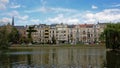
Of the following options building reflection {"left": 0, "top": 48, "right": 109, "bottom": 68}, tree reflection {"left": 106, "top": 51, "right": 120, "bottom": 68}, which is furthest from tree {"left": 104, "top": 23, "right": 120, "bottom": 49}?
tree reflection {"left": 106, "top": 51, "right": 120, "bottom": 68}

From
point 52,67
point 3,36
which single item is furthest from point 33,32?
point 52,67

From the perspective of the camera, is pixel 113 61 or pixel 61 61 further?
pixel 61 61

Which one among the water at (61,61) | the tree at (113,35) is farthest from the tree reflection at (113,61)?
the tree at (113,35)

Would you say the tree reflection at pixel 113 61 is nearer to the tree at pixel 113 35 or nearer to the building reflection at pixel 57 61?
the building reflection at pixel 57 61

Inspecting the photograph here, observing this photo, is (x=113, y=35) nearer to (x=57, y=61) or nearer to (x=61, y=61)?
(x=61, y=61)

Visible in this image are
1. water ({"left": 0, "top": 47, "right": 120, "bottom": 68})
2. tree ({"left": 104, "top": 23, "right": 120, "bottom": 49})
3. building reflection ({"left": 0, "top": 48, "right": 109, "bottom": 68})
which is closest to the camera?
water ({"left": 0, "top": 47, "right": 120, "bottom": 68})

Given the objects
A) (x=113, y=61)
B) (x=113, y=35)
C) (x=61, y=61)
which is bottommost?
(x=61, y=61)

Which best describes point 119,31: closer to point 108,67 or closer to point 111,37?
point 111,37

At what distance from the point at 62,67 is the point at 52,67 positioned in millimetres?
1376

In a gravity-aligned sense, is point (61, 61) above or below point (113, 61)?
below

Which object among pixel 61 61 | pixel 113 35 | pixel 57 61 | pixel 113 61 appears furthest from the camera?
pixel 113 35

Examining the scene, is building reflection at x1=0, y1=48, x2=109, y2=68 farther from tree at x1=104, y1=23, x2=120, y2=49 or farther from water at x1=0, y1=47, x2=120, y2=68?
tree at x1=104, y1=23, x2=120, y2=49

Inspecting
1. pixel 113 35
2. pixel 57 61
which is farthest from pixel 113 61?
pixel 113 35

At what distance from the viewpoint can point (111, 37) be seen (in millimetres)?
85188
